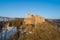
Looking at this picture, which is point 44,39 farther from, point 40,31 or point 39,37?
point 40,31

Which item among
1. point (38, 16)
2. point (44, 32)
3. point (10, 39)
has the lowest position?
point (10, 39)

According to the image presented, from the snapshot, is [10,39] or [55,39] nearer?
[55,39]

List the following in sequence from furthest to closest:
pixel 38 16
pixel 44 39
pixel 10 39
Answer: pixel 38 16 → pixel 10 39 → pixel 44 39

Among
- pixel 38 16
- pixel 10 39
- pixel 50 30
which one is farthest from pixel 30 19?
pixel 50 30

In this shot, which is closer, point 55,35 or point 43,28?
point 55,35

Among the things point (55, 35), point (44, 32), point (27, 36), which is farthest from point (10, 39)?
point (55, 35)

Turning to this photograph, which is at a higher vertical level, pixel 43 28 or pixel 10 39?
pixel 43 28

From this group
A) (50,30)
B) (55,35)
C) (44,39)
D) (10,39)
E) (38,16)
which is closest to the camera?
(44,39)

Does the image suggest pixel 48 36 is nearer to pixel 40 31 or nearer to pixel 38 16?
pixel 40 31

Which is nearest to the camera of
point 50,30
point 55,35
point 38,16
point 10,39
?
point 55,35
